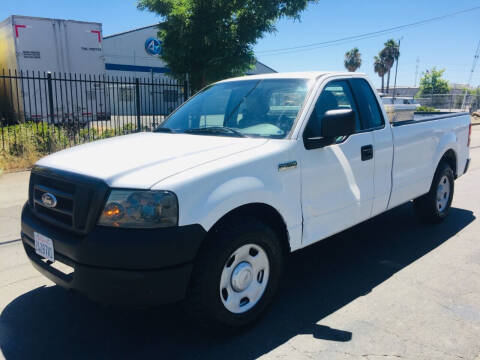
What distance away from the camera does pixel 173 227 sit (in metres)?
2.56

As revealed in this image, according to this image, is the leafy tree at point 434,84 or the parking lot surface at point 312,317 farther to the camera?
the leafy tree at point 434,84

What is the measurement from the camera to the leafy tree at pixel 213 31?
1416cm

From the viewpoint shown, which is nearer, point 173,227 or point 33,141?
point 173,227

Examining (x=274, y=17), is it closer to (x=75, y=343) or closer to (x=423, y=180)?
(x=423, y=180)

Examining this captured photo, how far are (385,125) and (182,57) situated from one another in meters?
11.7

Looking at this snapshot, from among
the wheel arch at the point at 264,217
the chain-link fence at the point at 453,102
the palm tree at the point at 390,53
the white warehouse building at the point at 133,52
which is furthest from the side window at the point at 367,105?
the palm tree at the point at 390,53

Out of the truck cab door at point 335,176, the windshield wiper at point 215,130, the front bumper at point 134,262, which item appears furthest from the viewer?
the windshield wiper at point 215,130

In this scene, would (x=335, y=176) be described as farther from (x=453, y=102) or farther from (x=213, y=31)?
(x=453, y=102)

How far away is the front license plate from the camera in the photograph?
2.87m

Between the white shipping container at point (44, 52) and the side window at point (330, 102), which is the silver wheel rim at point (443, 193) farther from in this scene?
the white shipping container at point (44, 52)

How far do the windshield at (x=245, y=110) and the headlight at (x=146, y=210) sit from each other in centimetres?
115

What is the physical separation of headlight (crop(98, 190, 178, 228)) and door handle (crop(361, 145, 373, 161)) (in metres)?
2.09

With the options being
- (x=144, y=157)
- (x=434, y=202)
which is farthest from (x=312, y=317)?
(x=434, y=202)

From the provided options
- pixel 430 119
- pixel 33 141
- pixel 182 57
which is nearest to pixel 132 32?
pixel 182 57
